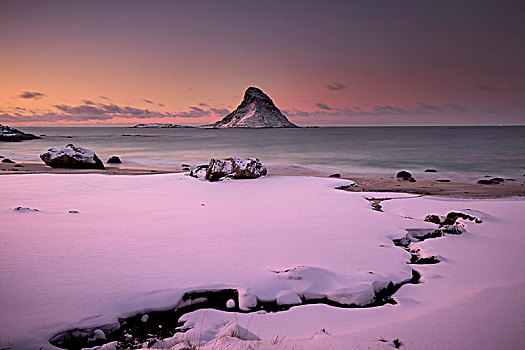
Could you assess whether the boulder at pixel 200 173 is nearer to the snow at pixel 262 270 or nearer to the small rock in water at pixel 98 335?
the snow at pixel 262 270

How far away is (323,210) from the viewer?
7168 mm

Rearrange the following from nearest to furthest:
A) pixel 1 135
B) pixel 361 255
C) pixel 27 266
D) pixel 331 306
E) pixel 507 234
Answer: pixel 331 306, pixel 27 266, pixel 361 255, pixel 507 234, pixel 1 135

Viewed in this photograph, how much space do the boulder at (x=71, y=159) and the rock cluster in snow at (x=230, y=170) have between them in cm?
797

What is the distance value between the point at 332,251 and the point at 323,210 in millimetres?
2515

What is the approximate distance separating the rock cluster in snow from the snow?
347 centimetres

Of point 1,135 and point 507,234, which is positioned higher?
point 1,135

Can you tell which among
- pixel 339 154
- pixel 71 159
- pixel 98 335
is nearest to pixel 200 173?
pixel 71 159

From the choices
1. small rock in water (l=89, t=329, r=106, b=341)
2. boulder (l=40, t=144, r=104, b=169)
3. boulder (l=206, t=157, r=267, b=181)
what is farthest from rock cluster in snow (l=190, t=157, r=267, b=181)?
small rock in water (l=89, t=329, r=106, b=341)

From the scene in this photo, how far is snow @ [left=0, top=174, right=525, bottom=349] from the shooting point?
9.37ft

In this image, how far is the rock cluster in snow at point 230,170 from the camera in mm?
10891

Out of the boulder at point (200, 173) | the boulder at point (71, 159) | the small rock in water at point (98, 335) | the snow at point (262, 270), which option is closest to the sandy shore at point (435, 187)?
the boulder at point (71, 159)

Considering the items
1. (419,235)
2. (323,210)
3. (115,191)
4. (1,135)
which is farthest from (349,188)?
(1,135)

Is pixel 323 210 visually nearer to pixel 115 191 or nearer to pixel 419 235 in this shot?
pixel 419 235

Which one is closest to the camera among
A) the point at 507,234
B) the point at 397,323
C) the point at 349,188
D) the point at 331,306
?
the point at 397,323
